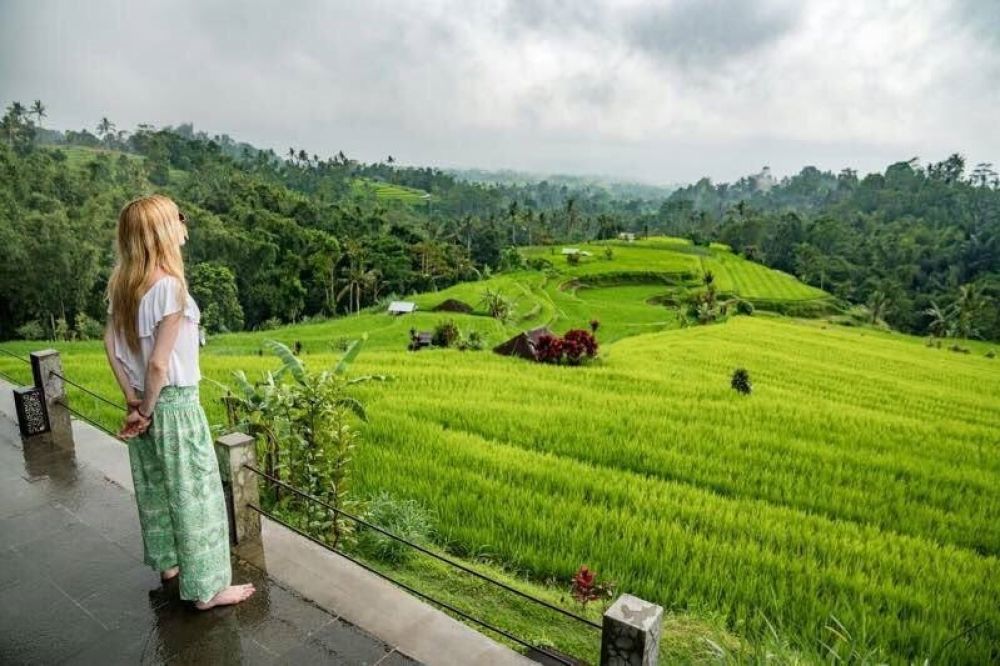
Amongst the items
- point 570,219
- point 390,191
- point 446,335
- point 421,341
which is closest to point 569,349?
point 446,335

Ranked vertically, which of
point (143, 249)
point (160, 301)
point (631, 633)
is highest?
point (143, 249)

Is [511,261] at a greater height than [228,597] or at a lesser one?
lesser

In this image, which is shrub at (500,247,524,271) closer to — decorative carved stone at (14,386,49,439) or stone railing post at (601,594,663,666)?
decorative carved stone at (14,386,49,439)

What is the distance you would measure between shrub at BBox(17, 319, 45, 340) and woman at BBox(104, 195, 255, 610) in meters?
27.8

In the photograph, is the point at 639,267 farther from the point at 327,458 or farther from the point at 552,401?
the point at 327,458

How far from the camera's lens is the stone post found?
15.5 feet

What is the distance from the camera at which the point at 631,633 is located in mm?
2125

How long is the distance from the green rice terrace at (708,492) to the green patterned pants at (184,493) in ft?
4.52

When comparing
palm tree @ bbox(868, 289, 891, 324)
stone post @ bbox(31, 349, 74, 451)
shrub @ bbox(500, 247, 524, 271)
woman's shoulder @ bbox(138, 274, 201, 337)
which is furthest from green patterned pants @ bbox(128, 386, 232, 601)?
palm tree @ bbox(868, 289, 891, 324)

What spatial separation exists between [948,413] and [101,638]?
12.7m

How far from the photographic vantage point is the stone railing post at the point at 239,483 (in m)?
3.21

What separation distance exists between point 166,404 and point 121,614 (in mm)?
1161

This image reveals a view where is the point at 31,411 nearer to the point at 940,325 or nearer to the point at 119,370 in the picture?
the point at 119,370

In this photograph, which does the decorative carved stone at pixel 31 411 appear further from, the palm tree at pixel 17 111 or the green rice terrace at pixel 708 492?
the palm tree at pixel 17 111
